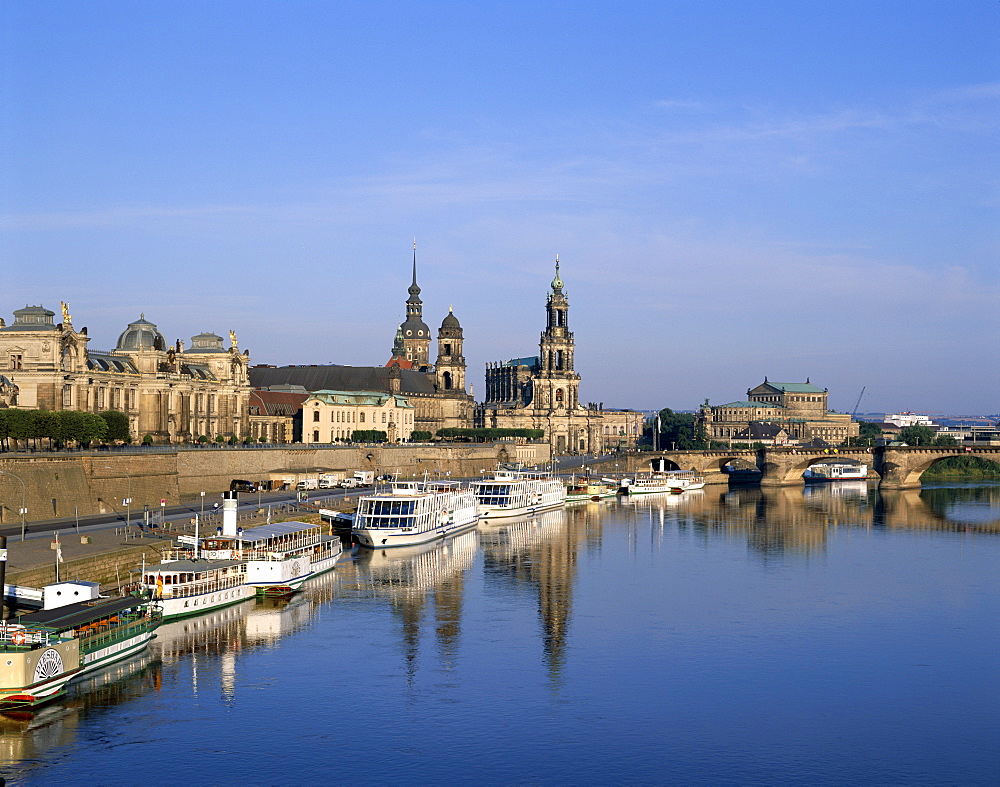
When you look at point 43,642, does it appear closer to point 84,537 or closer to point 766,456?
point 84,537

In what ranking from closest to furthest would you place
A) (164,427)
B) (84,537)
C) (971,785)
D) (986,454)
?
A: (971,785), (84,537), (164,427), (986,454)

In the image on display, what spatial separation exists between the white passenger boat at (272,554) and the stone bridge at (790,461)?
104 m

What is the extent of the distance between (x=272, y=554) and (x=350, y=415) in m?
106

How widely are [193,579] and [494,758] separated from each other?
74.9ft

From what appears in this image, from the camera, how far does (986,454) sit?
162 meters

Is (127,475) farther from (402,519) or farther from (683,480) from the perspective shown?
(683,480)

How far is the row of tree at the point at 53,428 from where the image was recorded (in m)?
84.6

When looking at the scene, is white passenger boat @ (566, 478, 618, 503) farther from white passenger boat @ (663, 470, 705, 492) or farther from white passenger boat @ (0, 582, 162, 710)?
white passenger boat @ (0, 582, 162, 710)

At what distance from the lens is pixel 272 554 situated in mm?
A: 62688

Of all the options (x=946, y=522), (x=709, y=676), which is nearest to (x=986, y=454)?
(x=946, y=522)

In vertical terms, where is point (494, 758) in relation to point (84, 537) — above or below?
below

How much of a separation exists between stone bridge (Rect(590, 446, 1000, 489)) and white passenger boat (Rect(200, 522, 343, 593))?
4100 inches

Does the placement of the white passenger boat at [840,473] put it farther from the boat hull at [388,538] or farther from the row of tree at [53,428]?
the row of tree at [53,428]

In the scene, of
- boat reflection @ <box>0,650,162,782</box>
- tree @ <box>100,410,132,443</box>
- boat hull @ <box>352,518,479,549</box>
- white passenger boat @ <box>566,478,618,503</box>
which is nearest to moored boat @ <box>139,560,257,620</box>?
boat reflection @ <box>0,650,162,782</box>
